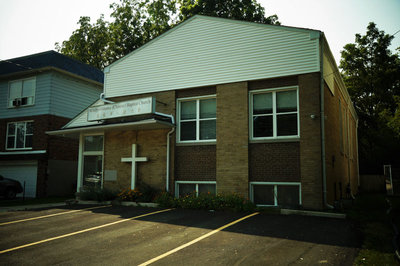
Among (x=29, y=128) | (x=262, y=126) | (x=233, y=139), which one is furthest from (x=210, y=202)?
(x=29, y=128)

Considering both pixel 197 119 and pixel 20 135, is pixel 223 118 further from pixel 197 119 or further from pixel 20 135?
pixel 20 135

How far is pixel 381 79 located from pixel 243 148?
31986mm

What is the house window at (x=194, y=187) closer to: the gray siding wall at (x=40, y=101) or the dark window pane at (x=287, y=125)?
the dark window pane at (x=287, y=125)

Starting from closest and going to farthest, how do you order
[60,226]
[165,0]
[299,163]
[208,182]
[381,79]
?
[60,226]
[299,163]
[208,182]
[165,0]
[381,79]

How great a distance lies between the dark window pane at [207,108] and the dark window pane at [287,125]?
9.59 feet

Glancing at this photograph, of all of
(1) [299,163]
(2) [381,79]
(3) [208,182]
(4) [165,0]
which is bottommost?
(3) [208,182]

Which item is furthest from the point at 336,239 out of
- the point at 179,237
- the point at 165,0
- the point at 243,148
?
the point at 165,0

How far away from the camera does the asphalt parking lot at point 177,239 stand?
6031mm

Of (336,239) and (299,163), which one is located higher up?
(299,163)

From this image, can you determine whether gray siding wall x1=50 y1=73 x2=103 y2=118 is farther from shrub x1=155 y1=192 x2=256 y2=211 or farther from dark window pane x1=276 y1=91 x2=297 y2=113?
dark window pane x1=276 y1=91 x2=297 y2=113

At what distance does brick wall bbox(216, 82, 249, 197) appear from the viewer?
12.5 metres

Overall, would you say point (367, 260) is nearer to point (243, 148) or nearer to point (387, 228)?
point (387, 228)

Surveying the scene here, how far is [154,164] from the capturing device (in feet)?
47.6

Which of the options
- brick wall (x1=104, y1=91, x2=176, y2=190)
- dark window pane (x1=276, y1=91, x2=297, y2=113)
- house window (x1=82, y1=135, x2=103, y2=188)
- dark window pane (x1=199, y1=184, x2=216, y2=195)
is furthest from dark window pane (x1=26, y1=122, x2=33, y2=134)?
dark window pane (x1=276, y1=91, x2=297, y2=113)
